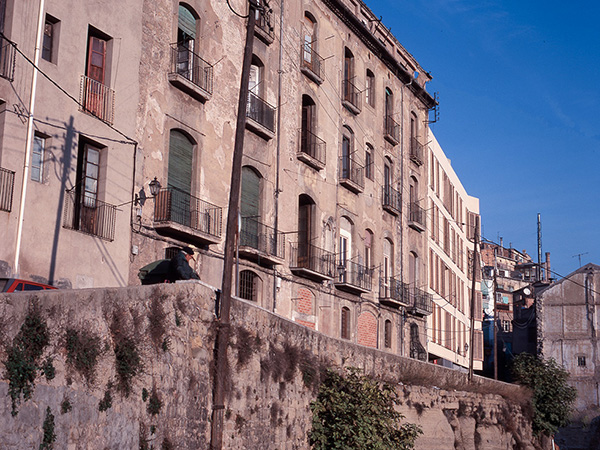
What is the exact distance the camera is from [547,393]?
1626 inches

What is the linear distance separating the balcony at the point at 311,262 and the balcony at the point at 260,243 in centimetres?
91

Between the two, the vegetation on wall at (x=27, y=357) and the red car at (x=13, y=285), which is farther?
the red car at (x=13, y=285)

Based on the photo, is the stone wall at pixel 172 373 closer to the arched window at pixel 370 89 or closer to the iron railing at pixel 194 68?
the iron railing at pixel 194 68

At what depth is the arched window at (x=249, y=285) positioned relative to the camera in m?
27.3

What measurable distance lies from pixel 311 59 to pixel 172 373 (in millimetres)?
20472

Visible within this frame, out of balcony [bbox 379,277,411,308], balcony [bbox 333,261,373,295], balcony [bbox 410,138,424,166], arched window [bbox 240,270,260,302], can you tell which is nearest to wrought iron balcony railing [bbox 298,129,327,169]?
balcony [bbox 333,261,373,295]

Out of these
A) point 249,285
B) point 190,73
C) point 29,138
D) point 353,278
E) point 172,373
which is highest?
point 190,73

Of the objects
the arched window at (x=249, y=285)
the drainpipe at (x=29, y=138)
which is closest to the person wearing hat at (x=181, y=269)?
the drainpipe at (x=29, y=138)

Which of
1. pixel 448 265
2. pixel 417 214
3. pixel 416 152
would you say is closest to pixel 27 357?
pixel 417 214

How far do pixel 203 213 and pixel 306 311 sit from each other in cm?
723

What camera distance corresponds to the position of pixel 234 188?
16.9 metres

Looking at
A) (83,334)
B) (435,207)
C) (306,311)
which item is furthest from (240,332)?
(435,207)

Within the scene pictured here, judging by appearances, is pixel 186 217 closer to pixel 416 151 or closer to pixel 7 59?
pixel 7 59

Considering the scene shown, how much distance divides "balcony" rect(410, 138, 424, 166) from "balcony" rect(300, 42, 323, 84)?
10.3 m
